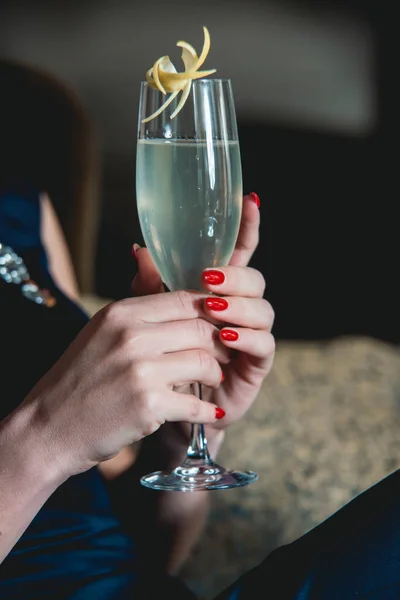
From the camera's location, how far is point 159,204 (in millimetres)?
804

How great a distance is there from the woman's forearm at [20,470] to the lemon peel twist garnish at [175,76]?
1.08ft

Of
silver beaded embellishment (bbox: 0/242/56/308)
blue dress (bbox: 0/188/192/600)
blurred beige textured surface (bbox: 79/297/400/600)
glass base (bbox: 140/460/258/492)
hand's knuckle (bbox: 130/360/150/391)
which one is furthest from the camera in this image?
blurred beige textured surface (bbox: 79/297/400/600)

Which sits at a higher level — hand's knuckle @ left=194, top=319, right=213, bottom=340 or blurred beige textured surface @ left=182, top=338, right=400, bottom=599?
hand's knuckle @ left=194, top=319, right=213, bottom=340

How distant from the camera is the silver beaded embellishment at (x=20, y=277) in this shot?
1.17 meters

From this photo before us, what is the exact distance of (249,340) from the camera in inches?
32.1

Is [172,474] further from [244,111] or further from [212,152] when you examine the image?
[244,111]

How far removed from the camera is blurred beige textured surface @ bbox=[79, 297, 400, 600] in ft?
4.55

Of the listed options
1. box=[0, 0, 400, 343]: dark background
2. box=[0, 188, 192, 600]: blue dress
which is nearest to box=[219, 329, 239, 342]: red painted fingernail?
box=[0, 188, 192, 600]: blue dress

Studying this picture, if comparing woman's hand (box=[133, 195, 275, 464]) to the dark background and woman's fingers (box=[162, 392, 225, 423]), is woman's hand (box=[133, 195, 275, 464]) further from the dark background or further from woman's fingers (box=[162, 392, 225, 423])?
the dark background

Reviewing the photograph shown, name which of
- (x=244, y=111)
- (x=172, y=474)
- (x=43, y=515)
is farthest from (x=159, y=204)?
(x=244, y=111)

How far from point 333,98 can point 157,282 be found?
2.39 m

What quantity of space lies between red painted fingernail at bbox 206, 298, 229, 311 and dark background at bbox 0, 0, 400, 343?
2.26 metres

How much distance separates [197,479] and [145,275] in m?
0.23

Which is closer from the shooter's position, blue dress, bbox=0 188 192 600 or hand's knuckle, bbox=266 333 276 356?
hand's knuckle, bbox=266 333 276 356
